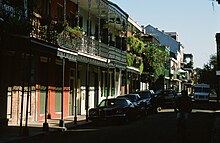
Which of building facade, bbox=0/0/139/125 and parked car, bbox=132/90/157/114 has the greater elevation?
building facade, bbox=0/0/139/125

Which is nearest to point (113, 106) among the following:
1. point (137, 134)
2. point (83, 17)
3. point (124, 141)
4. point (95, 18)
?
point (137, 134)

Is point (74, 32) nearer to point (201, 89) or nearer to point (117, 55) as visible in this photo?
point (117, 55)

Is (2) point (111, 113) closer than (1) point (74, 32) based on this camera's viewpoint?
Yes

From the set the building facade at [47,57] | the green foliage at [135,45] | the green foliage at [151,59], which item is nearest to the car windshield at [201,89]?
the green foliage at [151,59]

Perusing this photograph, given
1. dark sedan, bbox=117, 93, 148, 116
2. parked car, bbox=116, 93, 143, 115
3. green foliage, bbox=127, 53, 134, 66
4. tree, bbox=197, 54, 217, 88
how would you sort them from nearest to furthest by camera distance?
parked car, bbox=116, 93, 143, 115 → dark sedan, bbox=117, 93, 148, 116 → green foliage, bbox=127, 53, 134, 66 → tree, bbox=197, 54, 217, 88

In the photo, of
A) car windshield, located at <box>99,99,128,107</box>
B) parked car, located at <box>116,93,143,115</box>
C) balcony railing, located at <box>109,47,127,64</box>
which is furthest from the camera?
balcony railing, located at <box>109,47,127,64</box>

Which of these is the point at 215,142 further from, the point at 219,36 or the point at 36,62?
the point at 219,36

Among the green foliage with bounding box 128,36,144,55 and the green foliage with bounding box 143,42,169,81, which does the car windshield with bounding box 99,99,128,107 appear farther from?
the green foliage with bounding box 143,42,169,81

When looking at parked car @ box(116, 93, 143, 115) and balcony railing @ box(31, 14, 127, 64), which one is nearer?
balcony railing @ box(31, 14, 127, 64)

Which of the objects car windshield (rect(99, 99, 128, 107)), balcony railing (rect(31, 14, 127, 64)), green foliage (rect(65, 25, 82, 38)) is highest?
green foliage (rect(65, 25, 82, 38))

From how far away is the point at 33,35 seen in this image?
18.2 m

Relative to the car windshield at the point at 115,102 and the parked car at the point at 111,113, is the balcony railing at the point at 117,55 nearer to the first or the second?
the car windshield at the point at 115,102

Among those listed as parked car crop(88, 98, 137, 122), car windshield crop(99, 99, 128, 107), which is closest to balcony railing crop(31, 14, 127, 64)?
car windshield crop(99, 99, 128, 107)

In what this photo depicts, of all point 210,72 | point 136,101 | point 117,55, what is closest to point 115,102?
point 136,101
